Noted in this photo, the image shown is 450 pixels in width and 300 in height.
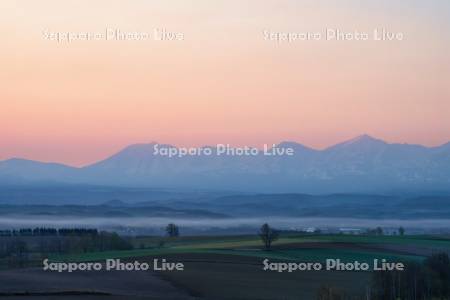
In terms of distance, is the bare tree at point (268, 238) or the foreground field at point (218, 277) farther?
the bare tree at point (268, 238)

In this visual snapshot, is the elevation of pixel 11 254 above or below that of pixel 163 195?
below

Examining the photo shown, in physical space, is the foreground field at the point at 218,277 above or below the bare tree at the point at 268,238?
below

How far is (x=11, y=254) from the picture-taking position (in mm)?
65875

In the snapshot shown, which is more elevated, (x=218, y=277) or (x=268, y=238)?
(x=268, y=238)

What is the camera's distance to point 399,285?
119 feet

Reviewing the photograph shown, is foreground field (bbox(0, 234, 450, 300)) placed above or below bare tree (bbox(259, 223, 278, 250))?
below

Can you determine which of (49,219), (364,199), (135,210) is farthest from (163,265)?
(364,199)

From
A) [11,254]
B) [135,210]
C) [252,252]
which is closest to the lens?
[252,252]

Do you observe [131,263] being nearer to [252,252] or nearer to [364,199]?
[252,252]

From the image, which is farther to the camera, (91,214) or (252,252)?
(91,214)

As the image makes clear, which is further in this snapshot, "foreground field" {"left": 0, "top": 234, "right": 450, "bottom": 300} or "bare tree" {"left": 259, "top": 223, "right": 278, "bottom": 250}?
"bare tree" {"left": 259, "top": 223, "right": 278, "bottom": 250}

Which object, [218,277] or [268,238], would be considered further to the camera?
[268,238]

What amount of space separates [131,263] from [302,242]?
62.9 feet

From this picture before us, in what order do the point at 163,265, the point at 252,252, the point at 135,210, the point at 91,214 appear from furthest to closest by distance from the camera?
the point at 135,210 < the point at 91,214 < the point at 252,252 < the point at 163,265
